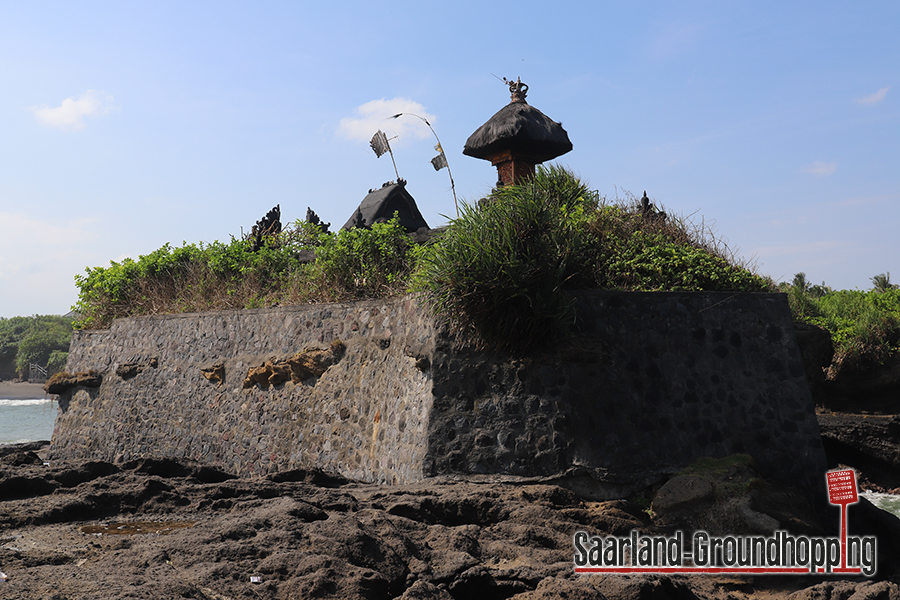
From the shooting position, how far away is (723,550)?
6535 millimetres

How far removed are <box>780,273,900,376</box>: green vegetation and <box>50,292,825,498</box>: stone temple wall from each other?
1286 centimetres

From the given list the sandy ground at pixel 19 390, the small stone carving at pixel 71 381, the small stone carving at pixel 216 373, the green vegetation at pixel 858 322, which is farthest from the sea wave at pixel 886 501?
the sandy ground at pixel 19 390

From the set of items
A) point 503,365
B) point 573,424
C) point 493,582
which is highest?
point 503,365

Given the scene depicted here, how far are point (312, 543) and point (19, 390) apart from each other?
2946 inches

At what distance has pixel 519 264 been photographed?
780 cm

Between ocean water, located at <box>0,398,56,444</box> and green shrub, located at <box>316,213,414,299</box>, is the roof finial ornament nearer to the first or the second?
green shrub, located at <box>316,213,414,299</box>

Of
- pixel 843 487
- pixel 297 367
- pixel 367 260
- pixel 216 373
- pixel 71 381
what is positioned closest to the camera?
pixel 843 487

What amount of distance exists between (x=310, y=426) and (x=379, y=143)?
26.9ft

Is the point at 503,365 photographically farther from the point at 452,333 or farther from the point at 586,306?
the point at 586,306

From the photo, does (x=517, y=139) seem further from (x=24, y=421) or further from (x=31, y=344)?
(x=31, y=344)

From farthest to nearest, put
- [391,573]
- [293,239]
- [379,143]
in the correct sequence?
A: [379,143] → [293,239] → [391,573]

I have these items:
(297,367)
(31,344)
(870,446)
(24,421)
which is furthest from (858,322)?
(31,344)

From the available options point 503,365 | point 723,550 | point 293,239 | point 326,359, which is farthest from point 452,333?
point 293,239

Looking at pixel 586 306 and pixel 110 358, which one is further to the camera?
pixel 110 358
